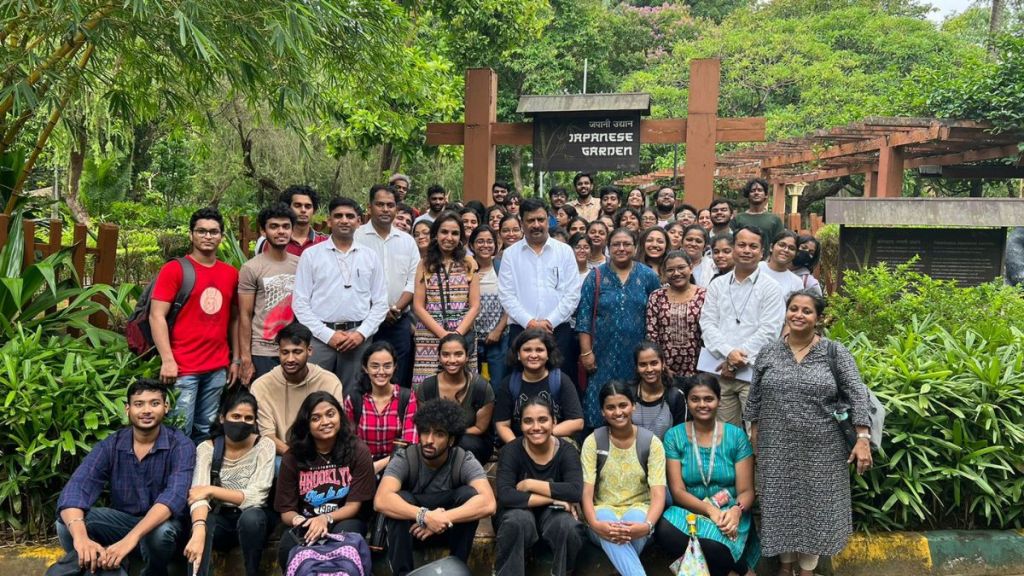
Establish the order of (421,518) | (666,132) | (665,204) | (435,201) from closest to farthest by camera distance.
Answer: (421,518), (435,201), (665,204), (666,132)

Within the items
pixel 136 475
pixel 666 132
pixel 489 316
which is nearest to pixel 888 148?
pixel 666 132

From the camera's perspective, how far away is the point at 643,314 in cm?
542

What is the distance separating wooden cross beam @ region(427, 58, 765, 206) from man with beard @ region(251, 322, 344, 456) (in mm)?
4306

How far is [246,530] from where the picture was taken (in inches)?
171

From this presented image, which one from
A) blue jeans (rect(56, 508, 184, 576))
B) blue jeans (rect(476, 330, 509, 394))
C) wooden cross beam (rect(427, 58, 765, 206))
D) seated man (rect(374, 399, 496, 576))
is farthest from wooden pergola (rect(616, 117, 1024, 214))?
blue jeans (rect(56, 508, 184, 576))

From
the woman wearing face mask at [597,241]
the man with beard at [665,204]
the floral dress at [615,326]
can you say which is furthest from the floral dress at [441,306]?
the man with beard at [665,204]

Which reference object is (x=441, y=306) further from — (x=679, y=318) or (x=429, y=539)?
(x=429, y=539)

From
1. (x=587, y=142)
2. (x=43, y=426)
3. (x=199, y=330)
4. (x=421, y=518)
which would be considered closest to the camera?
(x=421, y=518)

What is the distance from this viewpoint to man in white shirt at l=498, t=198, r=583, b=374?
221 inches

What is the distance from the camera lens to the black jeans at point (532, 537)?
4281 mm

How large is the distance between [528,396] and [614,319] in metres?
0.86

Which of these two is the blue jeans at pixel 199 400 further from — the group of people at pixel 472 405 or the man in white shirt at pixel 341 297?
the man in white shirt at pixel 341 297

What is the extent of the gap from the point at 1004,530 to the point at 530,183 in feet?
69.0

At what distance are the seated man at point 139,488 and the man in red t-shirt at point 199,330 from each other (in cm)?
48
